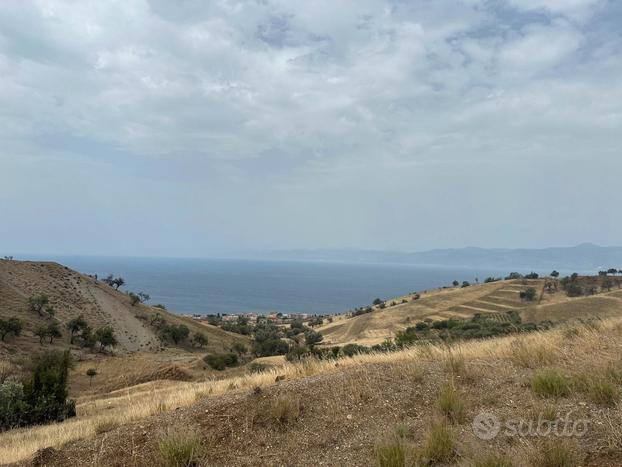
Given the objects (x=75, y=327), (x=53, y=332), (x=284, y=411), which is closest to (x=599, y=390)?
(x=284, y=411)

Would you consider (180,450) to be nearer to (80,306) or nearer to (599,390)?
(599,390)

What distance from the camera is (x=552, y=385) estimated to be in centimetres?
635

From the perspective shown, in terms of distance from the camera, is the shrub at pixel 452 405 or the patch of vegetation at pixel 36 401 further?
the patch of vegetation at pixel 36 401

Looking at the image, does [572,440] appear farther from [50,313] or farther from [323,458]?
[50,313]

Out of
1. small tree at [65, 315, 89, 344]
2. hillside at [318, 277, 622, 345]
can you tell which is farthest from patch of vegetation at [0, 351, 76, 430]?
hillside at [318, 277, 622, 345]

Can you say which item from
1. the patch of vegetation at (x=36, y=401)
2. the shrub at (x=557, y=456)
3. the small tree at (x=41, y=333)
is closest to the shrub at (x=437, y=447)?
the shrub at (x=557, y=456)

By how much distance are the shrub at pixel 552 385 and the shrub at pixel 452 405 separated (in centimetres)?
114

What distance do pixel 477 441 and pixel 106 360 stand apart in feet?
140

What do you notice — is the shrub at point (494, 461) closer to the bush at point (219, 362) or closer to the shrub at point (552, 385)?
the shrub at point (552, 385)

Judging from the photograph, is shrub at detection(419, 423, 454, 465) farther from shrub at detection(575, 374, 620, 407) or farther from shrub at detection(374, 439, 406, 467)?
shrub at detection(575, 374, 620, 407)

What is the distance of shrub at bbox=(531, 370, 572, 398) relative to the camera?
6.27 m

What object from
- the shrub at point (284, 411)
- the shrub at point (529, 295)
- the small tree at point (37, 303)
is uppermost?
the shrub at point (284, 411)

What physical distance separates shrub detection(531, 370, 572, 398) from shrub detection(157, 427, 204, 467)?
16.6 feet

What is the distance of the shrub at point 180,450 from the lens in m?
5.72
